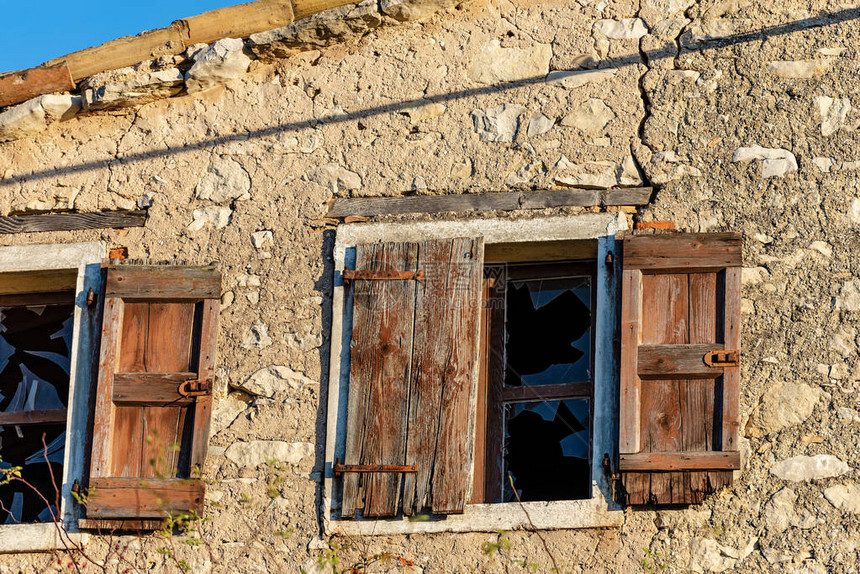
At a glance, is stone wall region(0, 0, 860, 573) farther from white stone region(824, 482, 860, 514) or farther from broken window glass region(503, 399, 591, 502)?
broken window glass region(503, 399, 591, 502)

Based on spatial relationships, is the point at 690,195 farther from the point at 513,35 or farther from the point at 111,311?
the point at 111,311

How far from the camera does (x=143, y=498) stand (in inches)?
171

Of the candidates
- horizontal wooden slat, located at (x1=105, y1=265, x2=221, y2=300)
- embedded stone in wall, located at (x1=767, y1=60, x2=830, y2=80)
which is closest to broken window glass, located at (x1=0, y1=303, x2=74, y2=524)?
horizontal wooden slat, located at (x1=105, y1=265, x2=221, y2=300)

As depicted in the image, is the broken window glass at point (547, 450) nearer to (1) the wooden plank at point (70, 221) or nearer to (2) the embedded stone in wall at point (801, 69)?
(2) the embedded stone in wall at point (801, 69)

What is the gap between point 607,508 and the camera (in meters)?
4.10

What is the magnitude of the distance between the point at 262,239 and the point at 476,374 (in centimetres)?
109

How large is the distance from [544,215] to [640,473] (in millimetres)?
1100

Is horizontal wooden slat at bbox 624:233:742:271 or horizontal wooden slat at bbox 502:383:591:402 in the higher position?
horizontal wooden slat at bbox 624:233:742:271

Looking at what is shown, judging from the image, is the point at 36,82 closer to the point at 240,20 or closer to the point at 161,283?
the point at 240,20

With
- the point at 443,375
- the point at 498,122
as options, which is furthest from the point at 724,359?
the point at 498,122

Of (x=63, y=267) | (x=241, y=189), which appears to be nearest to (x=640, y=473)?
(x=241, y=189)

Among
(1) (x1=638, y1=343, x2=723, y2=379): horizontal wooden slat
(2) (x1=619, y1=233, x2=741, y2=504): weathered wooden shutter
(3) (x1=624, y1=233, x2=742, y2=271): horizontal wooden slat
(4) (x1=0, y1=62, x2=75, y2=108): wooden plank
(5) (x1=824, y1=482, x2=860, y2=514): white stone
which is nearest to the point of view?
(5) (x1=824, y1=482, x2=860, y2=514): white stone

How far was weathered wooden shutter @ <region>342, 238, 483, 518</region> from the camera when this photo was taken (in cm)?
421

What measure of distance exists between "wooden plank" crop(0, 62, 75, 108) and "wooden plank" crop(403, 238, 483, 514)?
188cm
